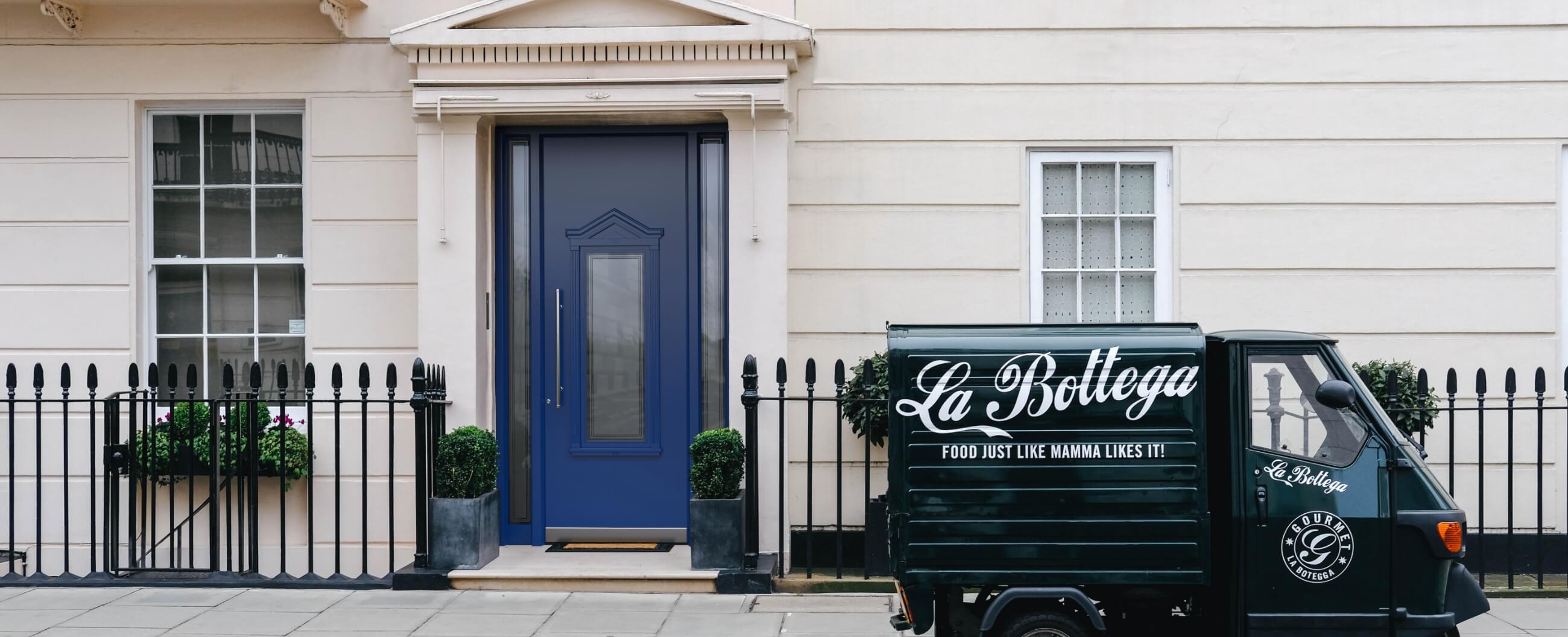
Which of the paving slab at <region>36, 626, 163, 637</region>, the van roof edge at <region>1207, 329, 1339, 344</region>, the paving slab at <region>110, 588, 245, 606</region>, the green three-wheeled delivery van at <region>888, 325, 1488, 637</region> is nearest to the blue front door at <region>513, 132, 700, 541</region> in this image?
the paving slab at <region>110, 588, 245, 606</region>

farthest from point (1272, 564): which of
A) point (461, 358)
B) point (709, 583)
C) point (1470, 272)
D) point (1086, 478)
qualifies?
point (461, 358)

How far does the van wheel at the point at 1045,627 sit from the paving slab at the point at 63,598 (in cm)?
539

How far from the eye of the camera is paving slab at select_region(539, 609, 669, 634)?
656 centimetres

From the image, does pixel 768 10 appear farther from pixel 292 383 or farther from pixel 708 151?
pixel 292 383

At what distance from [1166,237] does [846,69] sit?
8.19ft

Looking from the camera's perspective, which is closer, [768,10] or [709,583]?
[709,583]

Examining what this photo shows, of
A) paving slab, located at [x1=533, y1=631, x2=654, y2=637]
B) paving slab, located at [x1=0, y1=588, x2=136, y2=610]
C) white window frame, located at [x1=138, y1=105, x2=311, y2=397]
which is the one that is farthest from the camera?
white window frame, located at [x1=138, y1=105, x2=311, y2=397]

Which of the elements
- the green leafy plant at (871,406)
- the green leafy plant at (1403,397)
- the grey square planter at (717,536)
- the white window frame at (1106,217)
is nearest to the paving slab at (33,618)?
the grey square planter at (717,536)

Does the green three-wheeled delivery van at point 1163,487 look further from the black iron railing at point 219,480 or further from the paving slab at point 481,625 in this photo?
the black iron railing at point 219,480

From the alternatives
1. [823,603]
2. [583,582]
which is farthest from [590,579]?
[823,603]

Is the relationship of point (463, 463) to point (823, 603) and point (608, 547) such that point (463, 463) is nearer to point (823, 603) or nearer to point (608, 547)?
point (608, 547)

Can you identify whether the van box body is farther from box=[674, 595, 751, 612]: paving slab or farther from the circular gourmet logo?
box=[674, 595, 751, 612]: paving slab

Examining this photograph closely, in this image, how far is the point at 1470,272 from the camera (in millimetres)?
8133

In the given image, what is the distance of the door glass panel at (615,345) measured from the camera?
8.43m
